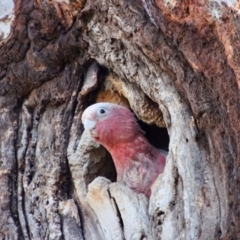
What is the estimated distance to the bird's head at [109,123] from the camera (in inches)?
140

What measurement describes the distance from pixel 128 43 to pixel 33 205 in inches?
34.8

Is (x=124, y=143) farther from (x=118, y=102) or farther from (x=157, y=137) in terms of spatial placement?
(x=157, y=137)

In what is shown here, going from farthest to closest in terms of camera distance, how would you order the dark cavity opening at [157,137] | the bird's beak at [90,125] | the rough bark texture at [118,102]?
the dark cavity opening at [157,137] < the bird's beak at [90,125] < the rough bark texture at [118,102]

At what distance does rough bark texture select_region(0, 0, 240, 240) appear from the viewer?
117 inches

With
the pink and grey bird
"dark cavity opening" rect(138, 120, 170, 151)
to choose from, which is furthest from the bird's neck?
"dark cavity opening" rect(138, 120, 170, 151)

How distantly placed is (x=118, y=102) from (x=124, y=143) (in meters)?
0.28

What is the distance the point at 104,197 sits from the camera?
3432 millimetres

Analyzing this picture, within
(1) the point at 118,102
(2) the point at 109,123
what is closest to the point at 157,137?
(1) the point at 118,102

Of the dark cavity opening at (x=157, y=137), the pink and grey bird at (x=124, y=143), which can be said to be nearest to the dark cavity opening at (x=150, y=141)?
the dark cavity opening at (x=157, y=137)

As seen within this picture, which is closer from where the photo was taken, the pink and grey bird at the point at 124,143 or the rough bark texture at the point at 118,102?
the rough bark texture at the point at 118,102

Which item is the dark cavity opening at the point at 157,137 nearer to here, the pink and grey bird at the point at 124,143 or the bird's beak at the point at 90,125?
the pink and grey bird at the point at 124,143

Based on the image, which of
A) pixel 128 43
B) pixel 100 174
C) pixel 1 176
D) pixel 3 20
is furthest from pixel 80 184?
pixel 3 20

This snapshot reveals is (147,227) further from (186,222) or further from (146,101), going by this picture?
(146,101)

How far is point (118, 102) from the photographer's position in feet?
12.6
